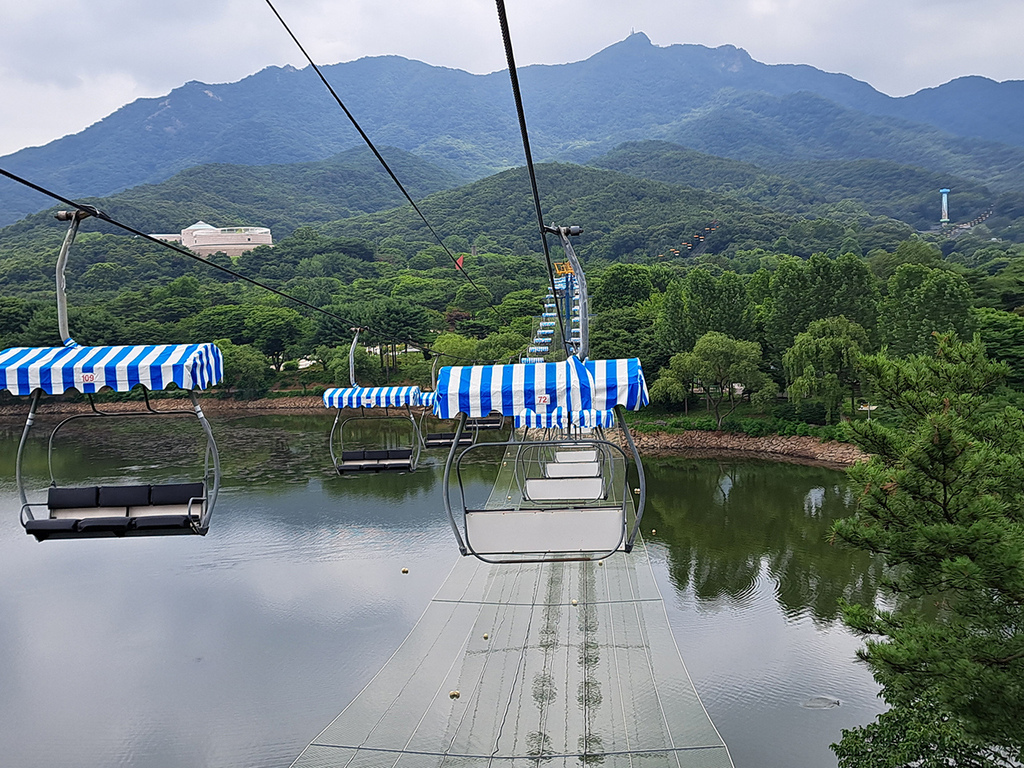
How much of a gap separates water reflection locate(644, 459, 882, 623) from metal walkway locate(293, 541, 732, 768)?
9.35 feet

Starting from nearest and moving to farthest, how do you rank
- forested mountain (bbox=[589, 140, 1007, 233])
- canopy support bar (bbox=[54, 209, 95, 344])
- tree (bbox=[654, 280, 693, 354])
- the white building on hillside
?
canopy support bar (bbox=[54, 209, 95, 344]) → tree (bbox=[654, 280, 693, 354]) → the white building on hillside → forested mountain (bbox=[589, 140, 1007, 233])

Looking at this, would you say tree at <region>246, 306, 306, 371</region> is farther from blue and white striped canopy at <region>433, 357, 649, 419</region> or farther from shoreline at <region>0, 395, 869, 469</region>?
blue and white striped canopy at <region>433, 357, 649, 419</region>

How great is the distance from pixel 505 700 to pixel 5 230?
313 ft

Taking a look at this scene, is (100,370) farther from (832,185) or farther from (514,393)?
(832,185)

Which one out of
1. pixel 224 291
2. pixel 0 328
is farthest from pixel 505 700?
pixel 224 291

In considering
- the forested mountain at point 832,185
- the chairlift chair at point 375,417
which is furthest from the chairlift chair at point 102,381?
the forested mountain at point 832,185

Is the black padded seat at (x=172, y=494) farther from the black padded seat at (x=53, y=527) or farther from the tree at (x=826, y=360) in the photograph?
the tree at (x=826, y=360)

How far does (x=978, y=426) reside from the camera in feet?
21.2

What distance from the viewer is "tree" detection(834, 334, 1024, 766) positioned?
5.47 meters

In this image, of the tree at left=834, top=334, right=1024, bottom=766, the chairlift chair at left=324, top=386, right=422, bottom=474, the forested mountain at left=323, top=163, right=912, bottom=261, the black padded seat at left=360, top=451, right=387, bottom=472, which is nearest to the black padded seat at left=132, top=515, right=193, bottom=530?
the tree at left=834, top=334, right=1024, bottom=766

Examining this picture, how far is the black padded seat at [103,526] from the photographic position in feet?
18.1

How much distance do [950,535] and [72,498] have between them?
20.3 ft

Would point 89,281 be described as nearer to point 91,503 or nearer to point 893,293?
point 893,293

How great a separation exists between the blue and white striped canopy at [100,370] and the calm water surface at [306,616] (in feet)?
17.9
